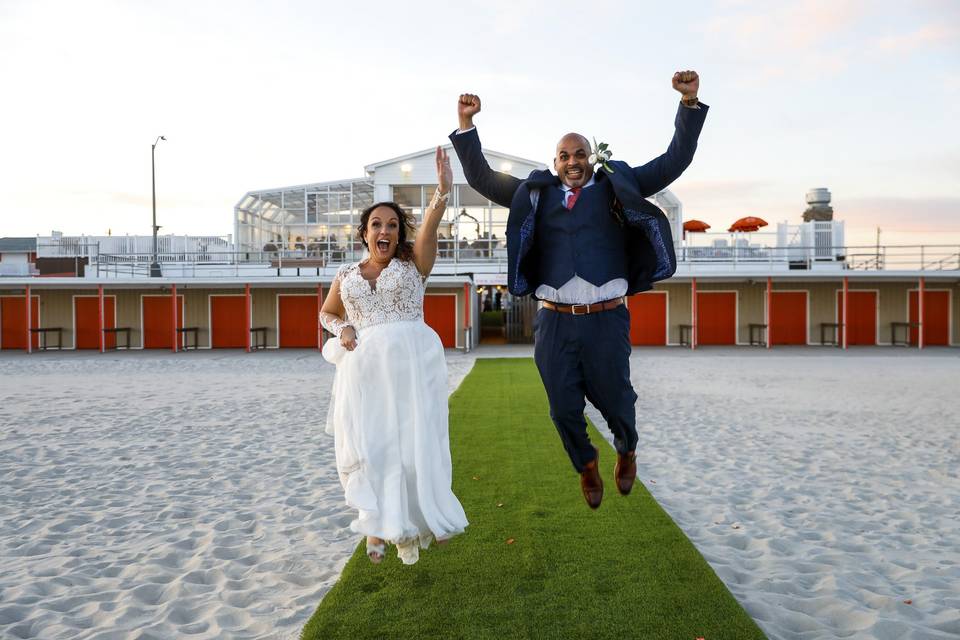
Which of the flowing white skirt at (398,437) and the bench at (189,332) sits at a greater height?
the flowing white skirt at (398,437)

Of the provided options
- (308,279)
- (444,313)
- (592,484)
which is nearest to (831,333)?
(444,313)

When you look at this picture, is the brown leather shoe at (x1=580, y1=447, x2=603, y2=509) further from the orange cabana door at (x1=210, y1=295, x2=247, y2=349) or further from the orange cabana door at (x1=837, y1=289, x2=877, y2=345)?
the orange cabana door at (x1=837, y1=289, x2=877, y2=345)

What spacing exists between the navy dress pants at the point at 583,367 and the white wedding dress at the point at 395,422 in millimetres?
605

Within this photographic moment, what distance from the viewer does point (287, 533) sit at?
4660 mm

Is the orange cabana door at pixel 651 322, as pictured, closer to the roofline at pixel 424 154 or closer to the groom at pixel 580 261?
the roofline at pixel 424 154

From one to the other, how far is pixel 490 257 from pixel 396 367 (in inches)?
931

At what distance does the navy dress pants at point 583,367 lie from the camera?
363 centimetres

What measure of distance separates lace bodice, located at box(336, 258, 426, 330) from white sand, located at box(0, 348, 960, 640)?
1510mm

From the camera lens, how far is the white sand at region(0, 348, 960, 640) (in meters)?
3.45

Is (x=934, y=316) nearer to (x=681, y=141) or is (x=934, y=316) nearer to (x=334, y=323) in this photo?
(x=681, y=141)

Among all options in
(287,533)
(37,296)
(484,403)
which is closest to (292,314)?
(37,296)

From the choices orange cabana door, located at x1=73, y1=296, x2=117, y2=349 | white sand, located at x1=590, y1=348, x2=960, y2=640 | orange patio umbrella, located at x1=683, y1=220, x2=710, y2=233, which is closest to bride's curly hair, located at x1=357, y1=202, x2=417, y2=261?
white sand, located at x1=590, y1=348, x2=960, y2=640

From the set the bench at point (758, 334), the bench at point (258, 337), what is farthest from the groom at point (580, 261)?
the bench at point (258, 337)

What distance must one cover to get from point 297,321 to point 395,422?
2342 cm
